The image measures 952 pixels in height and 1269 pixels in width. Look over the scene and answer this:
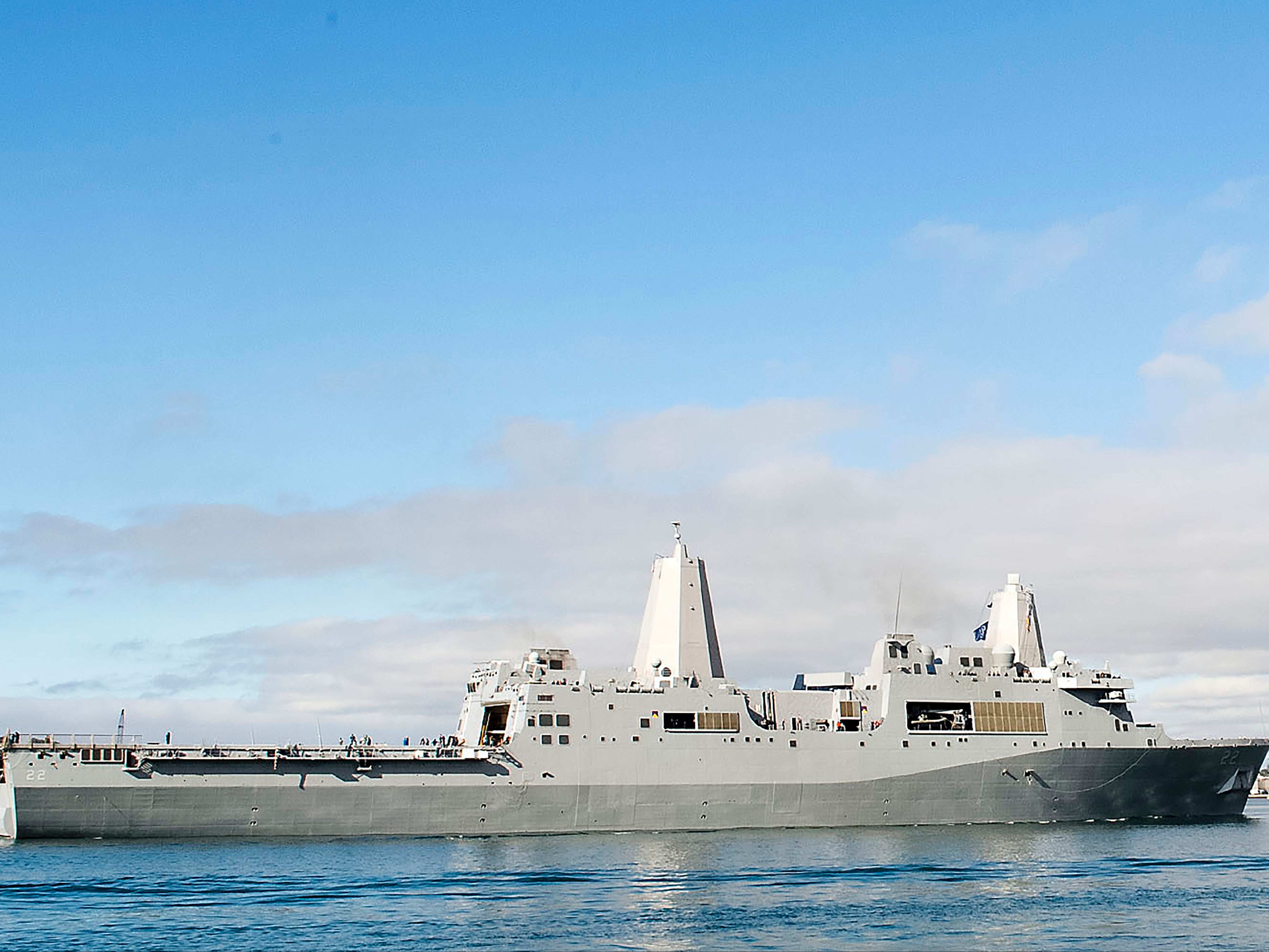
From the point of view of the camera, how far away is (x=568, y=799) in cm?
4181

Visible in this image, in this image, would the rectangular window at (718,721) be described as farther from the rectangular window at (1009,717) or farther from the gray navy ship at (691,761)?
the rectangular window at (1009,717)

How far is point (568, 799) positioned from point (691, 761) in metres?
4.39

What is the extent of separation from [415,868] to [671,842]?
29.9ft

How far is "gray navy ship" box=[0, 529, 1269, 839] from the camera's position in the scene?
3956 cm

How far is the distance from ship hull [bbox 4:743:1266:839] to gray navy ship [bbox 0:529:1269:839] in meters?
0.06

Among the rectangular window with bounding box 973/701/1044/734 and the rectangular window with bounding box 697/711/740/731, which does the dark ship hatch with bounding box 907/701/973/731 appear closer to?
the rectangular window with bounding box 973/701/1044/734

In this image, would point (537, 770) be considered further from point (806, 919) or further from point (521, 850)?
point (806, 919)

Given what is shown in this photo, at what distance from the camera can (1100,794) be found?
150 feet

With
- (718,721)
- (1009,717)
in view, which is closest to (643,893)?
(718,721)

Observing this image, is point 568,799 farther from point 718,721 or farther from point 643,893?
point 643,893

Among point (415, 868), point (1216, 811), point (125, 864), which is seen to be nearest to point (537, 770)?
point (415, 868)

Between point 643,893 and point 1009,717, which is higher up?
point 1009,717

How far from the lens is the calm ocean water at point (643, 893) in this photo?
25062 millimetres

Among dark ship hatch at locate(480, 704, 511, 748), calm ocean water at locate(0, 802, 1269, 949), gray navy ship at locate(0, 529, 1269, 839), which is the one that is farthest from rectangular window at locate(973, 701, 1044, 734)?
dark ship hatch at locate(480, 704, 511, 748)
